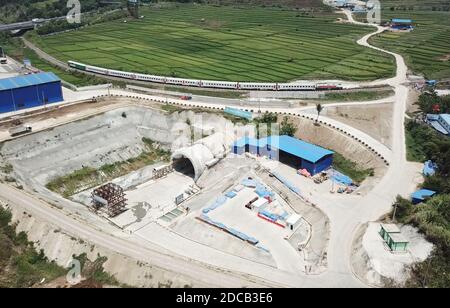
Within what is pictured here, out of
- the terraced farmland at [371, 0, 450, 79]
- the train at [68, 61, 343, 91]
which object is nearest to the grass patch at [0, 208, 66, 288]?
the train at [68, 61, 343, 91]

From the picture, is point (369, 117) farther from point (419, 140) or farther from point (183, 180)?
point (183, 180)

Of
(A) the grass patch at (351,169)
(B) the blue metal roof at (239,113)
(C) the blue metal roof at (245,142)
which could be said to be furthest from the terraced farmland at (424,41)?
(C) the blue metal roof at (245,142)

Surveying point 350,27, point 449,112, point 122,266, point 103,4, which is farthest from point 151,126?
point 103,4

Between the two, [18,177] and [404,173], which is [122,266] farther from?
[404,173]

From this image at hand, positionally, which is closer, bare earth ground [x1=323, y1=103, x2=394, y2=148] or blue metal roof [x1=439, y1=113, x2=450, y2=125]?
bare earth ground [x1=323, y1=103, x2=394, y2=148]

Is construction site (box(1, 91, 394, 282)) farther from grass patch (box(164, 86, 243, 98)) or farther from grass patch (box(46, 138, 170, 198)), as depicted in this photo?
grass patch (box(164, 86, 243, 98))

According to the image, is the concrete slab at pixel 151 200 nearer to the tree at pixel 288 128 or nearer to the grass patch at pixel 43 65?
the tree at pixel 288 128
